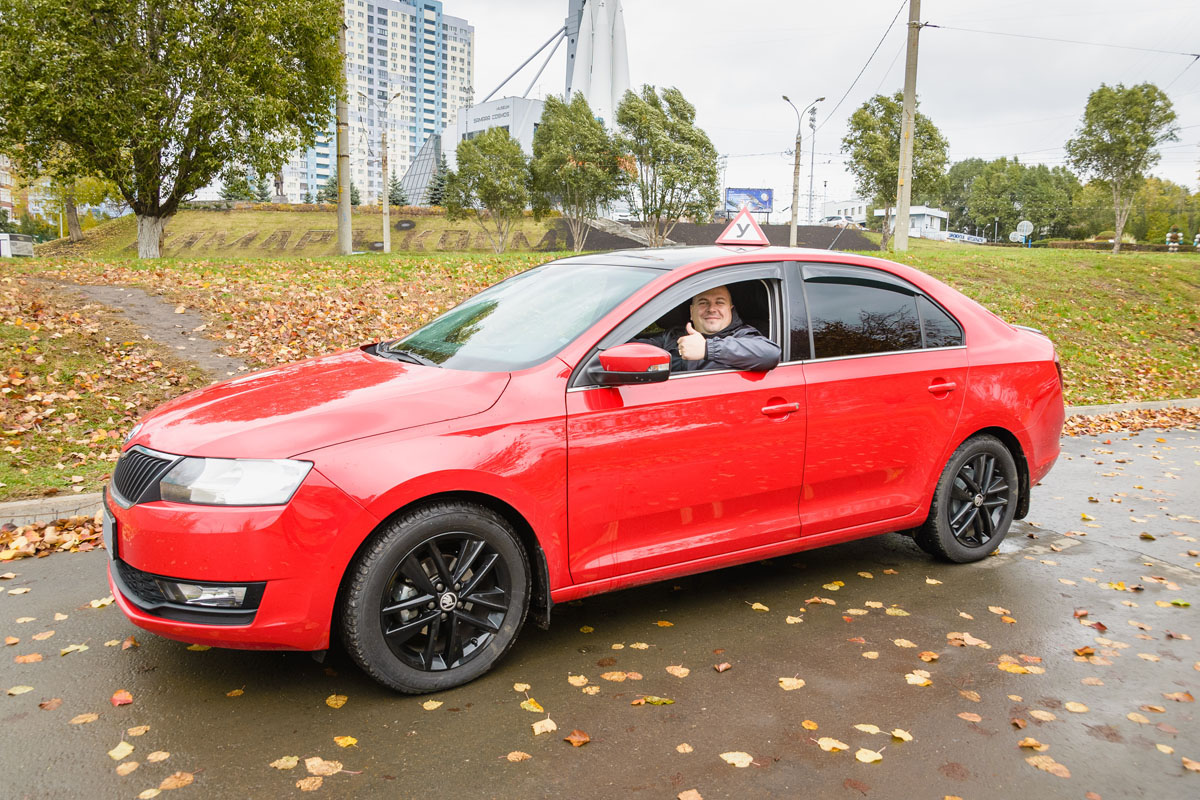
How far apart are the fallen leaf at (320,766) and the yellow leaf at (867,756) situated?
179cm

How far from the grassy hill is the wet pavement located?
54.7m

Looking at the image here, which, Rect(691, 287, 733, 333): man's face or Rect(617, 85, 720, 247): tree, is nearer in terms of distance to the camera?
Rect(691, 287, 733, 333): man's face

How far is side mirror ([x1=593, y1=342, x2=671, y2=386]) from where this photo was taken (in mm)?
3578

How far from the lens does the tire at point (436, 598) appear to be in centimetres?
324

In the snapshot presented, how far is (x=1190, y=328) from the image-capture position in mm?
16547

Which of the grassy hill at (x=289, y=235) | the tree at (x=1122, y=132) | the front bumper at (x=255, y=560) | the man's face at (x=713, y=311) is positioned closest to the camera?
the front bumper at (x=255, y=560)

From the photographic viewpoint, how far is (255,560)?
10.1ft

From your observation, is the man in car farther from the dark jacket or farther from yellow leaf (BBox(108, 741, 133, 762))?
yellow leaf (BBox(108, 741, 133, 762))

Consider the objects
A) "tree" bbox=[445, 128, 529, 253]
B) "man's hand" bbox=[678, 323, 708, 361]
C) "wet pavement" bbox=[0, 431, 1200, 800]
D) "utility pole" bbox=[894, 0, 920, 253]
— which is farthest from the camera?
"tree" bbox=[445, 128, 529, 253]

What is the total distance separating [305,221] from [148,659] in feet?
224

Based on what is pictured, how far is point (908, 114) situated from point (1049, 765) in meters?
20.4

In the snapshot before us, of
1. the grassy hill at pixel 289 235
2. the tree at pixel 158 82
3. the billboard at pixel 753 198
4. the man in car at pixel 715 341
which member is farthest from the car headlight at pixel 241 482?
the billboard at pixel 753 198

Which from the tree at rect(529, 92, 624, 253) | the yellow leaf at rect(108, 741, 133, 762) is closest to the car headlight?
the yellow leaf at rect(108, 741, 133, 762)

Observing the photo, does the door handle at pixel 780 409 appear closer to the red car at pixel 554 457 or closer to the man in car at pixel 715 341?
the red car at pixel 554 457
